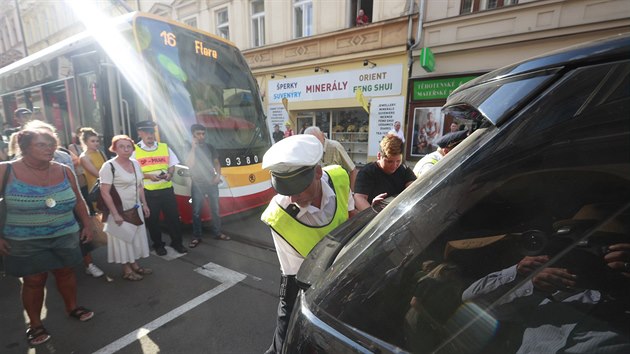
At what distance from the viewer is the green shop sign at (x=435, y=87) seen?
8734 mm

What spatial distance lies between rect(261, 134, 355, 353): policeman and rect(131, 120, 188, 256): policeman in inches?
118

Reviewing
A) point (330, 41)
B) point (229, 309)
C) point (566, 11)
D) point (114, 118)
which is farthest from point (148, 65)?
point (566, 11)

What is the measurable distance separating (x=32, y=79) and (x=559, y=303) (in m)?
9.50

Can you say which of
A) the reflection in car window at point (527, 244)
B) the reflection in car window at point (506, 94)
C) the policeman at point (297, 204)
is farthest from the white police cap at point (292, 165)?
the reflection in car window at point (506, 94)

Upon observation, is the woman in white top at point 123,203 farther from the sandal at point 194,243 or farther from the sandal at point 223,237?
the sandal at point 223,237

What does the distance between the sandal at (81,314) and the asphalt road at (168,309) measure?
46mm

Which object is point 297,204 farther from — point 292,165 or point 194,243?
point 194,243

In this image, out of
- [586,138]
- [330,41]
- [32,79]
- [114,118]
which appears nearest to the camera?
[586,138]

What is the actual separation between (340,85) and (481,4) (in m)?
4.87

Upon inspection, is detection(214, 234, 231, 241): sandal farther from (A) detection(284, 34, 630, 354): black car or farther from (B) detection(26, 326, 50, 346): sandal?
(A) detection(284, 34, 630, 354): black car

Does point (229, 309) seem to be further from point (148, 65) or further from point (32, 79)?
point (32, 79)

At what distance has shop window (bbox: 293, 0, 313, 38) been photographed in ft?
37.5

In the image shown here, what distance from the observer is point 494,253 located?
27.6 inches

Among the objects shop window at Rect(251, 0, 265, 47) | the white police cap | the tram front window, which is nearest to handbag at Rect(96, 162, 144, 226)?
the tram front window
